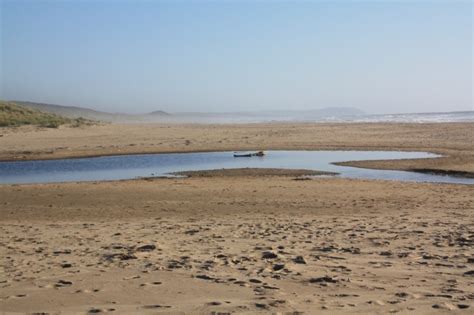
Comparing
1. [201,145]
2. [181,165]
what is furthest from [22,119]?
[181,165]

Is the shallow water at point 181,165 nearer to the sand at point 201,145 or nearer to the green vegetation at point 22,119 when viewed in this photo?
the sand at point 201,145

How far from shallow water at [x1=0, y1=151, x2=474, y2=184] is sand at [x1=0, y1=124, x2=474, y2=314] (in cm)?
483

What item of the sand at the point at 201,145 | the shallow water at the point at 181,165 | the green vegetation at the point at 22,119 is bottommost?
the shallow water at the point at 181,165

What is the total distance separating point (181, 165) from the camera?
1012 inches

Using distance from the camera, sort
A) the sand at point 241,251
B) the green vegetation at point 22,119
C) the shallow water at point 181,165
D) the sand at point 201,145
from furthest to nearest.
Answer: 1. the green vegetation at point 22,119
2. the sand at point 201,145
3. the shallow water at point 181,165
4. the sand at point 241,251

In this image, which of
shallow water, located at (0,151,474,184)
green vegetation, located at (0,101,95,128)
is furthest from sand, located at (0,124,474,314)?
green vegetation, located at (0,101,95,128)

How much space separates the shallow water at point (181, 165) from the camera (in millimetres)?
21438

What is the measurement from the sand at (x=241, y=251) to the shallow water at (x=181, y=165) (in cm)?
483

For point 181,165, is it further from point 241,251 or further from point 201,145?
point 241,251

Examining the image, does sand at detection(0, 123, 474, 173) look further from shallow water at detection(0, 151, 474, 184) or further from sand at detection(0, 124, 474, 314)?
sand at detection(0, 124, 474, 314)

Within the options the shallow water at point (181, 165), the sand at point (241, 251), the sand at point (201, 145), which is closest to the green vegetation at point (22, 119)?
the sand at point (201, 145)

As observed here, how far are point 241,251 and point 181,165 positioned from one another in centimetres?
1763

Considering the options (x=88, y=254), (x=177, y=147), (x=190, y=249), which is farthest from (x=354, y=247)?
(x=177, y=147)

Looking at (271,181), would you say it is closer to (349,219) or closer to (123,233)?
(349,219)
